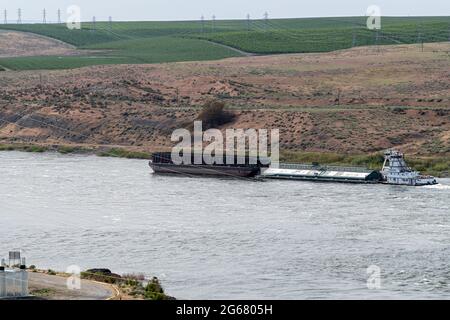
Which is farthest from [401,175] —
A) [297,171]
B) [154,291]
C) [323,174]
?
[154,291]

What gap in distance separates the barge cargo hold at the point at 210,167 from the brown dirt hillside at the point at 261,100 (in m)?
9.76

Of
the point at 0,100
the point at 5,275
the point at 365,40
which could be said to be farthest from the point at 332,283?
the point at 365,40

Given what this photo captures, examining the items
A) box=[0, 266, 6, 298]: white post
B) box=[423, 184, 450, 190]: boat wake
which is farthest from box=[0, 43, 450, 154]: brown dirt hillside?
box=[0, 266, 6, 298]: white post

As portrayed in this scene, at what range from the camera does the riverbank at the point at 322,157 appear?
3438 inches

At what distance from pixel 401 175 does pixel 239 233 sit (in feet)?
82.0

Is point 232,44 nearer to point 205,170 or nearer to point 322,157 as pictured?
point 322,157

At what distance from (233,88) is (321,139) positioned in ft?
87.9

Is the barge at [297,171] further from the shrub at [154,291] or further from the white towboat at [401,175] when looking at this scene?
the shrub at [154,291]

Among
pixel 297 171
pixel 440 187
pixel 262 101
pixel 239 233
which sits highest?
pixel 239 233

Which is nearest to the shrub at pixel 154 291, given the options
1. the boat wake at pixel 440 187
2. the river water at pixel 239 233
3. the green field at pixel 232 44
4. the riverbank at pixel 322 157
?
the river water at pixel 239 233

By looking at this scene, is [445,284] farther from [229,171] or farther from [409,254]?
[229,171]

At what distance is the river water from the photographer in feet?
151

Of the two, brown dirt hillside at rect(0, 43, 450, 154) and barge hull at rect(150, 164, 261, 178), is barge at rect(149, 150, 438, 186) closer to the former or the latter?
barge hull at rect(150, 164, 261, 178)

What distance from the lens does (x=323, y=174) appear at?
276ft
